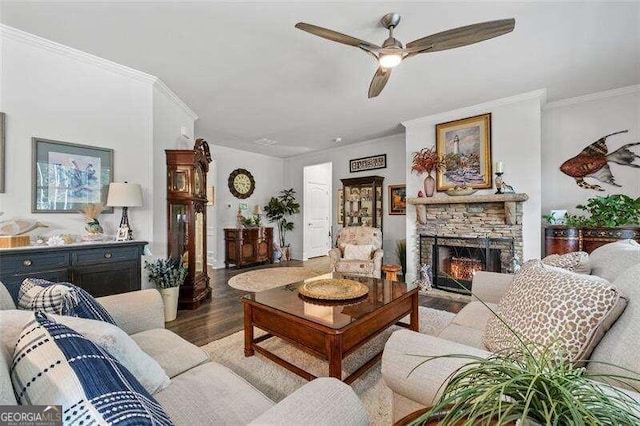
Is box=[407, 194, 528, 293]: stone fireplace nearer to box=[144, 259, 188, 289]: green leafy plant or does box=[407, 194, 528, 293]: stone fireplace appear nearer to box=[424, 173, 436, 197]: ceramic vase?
box=[424, 173, 436, 197]: ceramic vase

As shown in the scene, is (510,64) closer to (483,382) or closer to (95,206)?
(483,382)

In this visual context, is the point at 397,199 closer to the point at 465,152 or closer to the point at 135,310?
the point at 465,152

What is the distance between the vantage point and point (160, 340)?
56.3 inches

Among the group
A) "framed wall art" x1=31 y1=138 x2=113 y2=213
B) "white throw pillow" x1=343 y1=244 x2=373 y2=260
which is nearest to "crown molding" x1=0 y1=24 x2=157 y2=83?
"framed wall art" x1=31 y1=138 x2=113 y2=213

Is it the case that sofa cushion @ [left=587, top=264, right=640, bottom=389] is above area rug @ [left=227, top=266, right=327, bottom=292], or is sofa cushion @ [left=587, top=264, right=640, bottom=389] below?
above

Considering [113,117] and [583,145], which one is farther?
[583,145]

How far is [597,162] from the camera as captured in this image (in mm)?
3424

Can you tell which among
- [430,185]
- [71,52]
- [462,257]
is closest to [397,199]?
[430,185]

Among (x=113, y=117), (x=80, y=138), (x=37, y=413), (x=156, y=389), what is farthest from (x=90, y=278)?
(x=37, y=413)

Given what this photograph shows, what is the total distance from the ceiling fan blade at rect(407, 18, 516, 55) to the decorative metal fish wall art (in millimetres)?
2897

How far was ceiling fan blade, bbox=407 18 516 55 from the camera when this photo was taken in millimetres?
1651

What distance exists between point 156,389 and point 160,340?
17.3 inches

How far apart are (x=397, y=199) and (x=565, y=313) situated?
4329 mm

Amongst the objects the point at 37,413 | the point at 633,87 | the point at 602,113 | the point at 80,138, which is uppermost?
the point at 633,87
